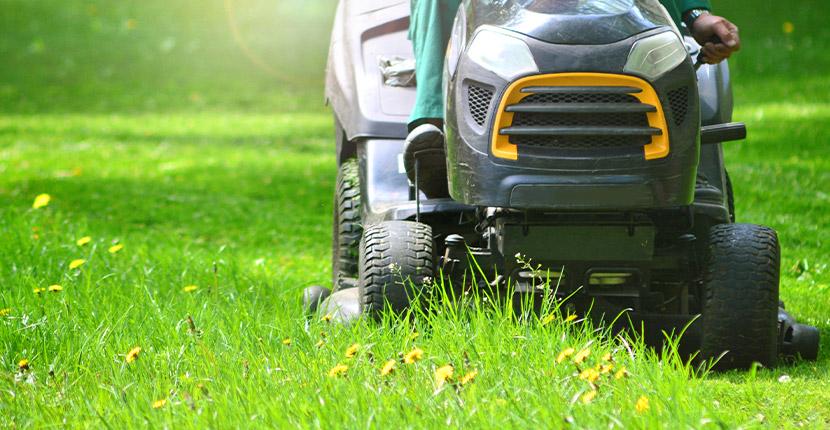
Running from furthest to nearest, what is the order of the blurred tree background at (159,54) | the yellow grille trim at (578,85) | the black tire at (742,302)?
1. the blurred tree background at (159,54)
2. the black tire at (742,302)
3. the yellow grille trim at (578,85)

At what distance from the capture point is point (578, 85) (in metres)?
2.53

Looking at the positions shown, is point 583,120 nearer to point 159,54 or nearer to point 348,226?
point 348,226

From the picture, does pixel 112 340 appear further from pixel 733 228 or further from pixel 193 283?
pixel 733 228

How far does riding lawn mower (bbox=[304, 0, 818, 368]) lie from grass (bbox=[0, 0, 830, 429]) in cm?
14

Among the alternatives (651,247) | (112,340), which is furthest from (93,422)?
(651,247)

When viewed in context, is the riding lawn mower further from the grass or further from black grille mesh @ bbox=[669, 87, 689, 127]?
the grass

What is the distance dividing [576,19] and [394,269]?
845 mm

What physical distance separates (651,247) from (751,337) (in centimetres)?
38

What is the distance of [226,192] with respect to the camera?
21.9 feet

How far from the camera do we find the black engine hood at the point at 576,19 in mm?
2541

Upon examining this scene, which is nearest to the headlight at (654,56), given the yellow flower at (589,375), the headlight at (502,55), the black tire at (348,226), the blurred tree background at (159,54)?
the headlight at (502,55)

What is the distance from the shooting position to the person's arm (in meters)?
2.98

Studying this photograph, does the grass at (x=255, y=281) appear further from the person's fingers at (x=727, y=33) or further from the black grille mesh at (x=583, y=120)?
the person's fingers at (x=727, y=33)

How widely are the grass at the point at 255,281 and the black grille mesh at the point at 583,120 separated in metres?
0.46
